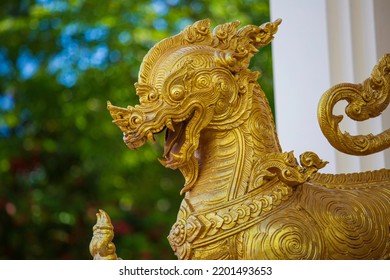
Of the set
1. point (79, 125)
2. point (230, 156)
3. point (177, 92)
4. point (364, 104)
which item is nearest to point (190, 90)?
point (177, 92)

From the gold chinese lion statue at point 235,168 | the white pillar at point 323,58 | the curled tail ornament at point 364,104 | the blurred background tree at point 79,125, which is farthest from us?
the blurred background tree at point 79,125

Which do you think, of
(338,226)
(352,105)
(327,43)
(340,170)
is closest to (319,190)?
(338,226)

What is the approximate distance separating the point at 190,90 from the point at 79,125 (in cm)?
356

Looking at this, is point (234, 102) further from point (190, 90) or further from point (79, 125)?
point (79, 125)

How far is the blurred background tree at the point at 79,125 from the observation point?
472cm

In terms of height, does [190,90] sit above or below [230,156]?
above

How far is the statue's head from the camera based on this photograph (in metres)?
1.33

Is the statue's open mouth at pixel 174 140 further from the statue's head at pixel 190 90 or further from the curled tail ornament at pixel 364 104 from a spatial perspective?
the curled tail ornament at pixel 364 104

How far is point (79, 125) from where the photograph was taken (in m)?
4.86

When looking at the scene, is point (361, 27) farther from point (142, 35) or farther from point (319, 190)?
point (142, 35)

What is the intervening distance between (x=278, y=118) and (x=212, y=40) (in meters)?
0.79

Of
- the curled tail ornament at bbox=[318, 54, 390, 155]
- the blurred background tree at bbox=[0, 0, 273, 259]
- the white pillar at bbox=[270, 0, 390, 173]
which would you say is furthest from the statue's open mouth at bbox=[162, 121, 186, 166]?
the blurred background tree at bbox=[0, 0, 273, 259]

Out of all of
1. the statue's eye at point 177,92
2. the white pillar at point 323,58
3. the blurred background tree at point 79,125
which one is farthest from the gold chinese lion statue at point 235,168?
the blurred background tree at point 79,125

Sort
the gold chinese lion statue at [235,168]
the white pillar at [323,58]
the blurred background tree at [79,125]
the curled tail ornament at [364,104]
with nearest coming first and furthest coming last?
the gold chinese lion statue at [235,168] < the curled tail ornament at [364,104] < the white pillar at [323,58] < the blurred background tree at [79,125]
